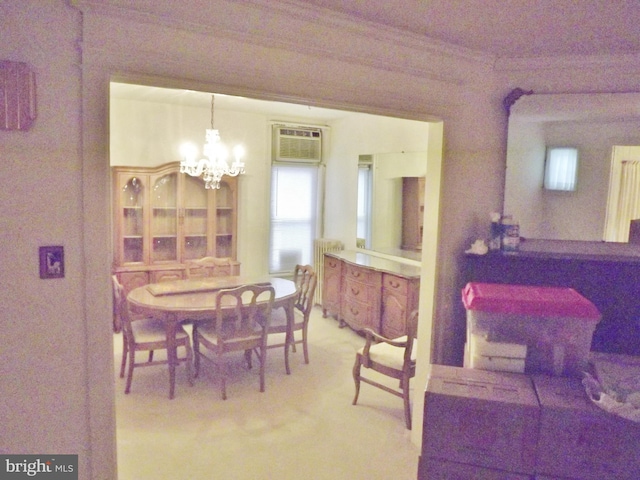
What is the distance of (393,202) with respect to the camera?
5.02 m

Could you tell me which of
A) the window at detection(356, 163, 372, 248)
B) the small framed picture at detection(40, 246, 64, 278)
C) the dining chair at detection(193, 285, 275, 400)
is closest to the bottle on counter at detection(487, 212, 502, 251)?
the dining chair at detection(193, 285, 275, 400)

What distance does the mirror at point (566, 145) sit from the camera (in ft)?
7.99

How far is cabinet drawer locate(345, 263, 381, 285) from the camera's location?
4.46 meters

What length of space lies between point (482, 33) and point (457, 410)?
1.73m

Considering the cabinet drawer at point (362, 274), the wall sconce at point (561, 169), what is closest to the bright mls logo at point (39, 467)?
the wall sconce at point (561, 169)

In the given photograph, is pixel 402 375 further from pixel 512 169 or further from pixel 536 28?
pixel 536 28

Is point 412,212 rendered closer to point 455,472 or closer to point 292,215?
point 292,215

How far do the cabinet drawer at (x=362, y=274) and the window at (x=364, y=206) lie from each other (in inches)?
23.2

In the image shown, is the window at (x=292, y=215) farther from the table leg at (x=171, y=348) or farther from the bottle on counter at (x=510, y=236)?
the bottle on counter at (x=510, y=236)

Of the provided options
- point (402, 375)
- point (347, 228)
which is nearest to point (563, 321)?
point (402, 375)

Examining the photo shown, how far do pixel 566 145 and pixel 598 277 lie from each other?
2.55 feet

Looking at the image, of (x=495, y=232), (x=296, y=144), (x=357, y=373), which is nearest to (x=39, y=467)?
(x=357, y=373)

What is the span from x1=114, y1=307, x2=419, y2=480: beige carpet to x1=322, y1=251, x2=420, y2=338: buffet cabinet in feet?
2.01

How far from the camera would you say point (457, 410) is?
1292 millimetres
